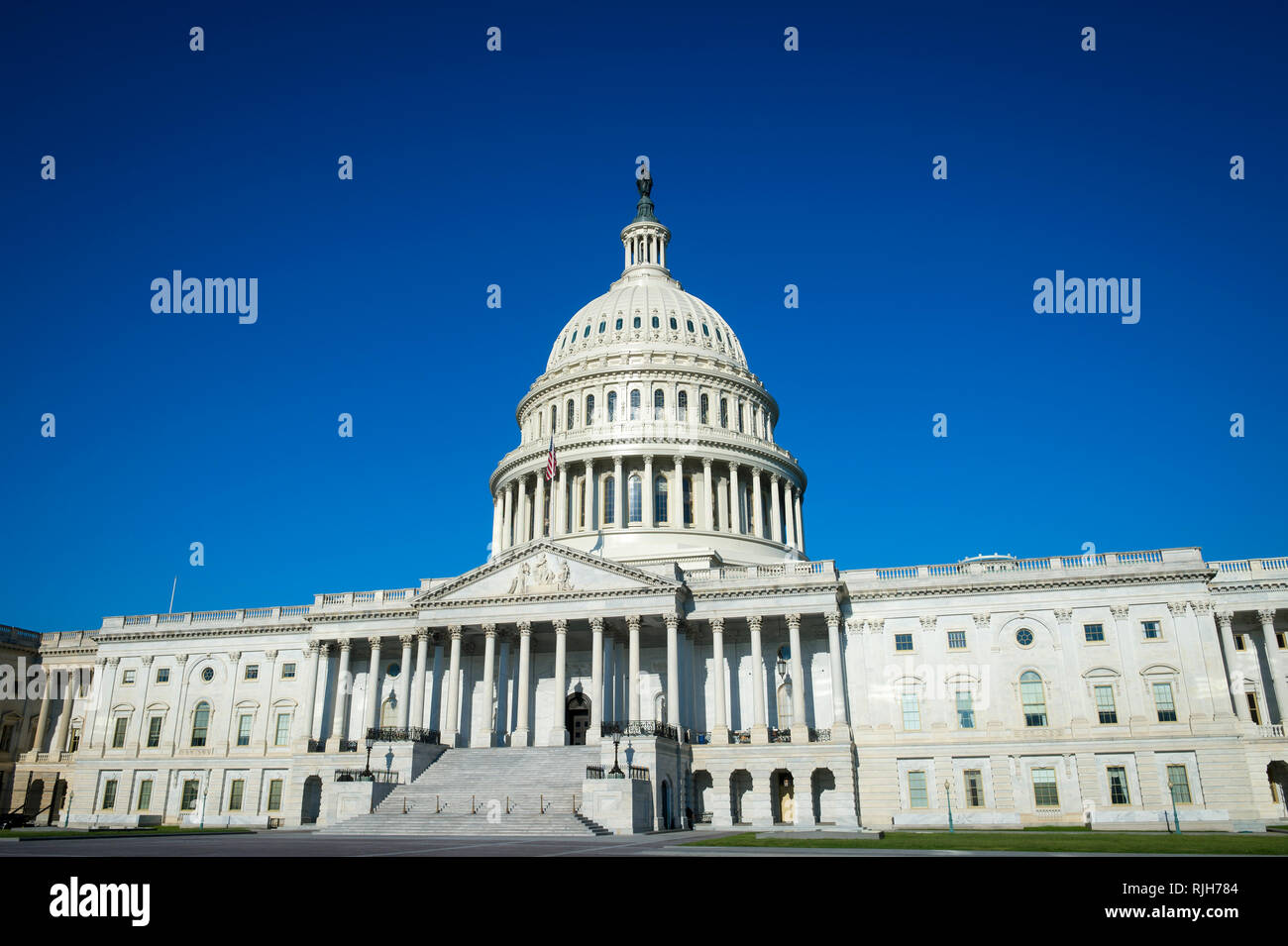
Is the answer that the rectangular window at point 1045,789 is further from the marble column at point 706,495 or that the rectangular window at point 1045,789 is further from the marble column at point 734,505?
the marble column at point 706,495

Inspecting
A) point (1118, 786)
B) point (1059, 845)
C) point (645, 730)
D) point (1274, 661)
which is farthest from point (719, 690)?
point (1274, 661)

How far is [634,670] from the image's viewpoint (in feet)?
188

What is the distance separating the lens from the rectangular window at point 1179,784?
5356 centimetres

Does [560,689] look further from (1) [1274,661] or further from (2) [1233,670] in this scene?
(1) [1274,661]

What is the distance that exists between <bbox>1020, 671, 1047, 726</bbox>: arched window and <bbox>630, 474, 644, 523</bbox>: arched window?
3135 centimetres

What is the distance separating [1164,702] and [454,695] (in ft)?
138

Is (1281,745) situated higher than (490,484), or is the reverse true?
(490,484)

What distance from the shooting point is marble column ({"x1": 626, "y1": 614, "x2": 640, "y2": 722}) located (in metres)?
56.7

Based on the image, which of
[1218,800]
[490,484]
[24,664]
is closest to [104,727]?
[24,664]

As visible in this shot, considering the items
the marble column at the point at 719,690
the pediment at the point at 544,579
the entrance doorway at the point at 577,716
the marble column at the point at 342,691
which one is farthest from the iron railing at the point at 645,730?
the marble column at the point at 342,691

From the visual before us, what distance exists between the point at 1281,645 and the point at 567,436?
52.7m

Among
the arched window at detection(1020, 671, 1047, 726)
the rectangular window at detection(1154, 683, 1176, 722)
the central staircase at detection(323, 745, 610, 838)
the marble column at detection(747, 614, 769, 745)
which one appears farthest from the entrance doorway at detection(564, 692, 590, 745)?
the rectangular window at detection(1154, 683, 1176, 722)
